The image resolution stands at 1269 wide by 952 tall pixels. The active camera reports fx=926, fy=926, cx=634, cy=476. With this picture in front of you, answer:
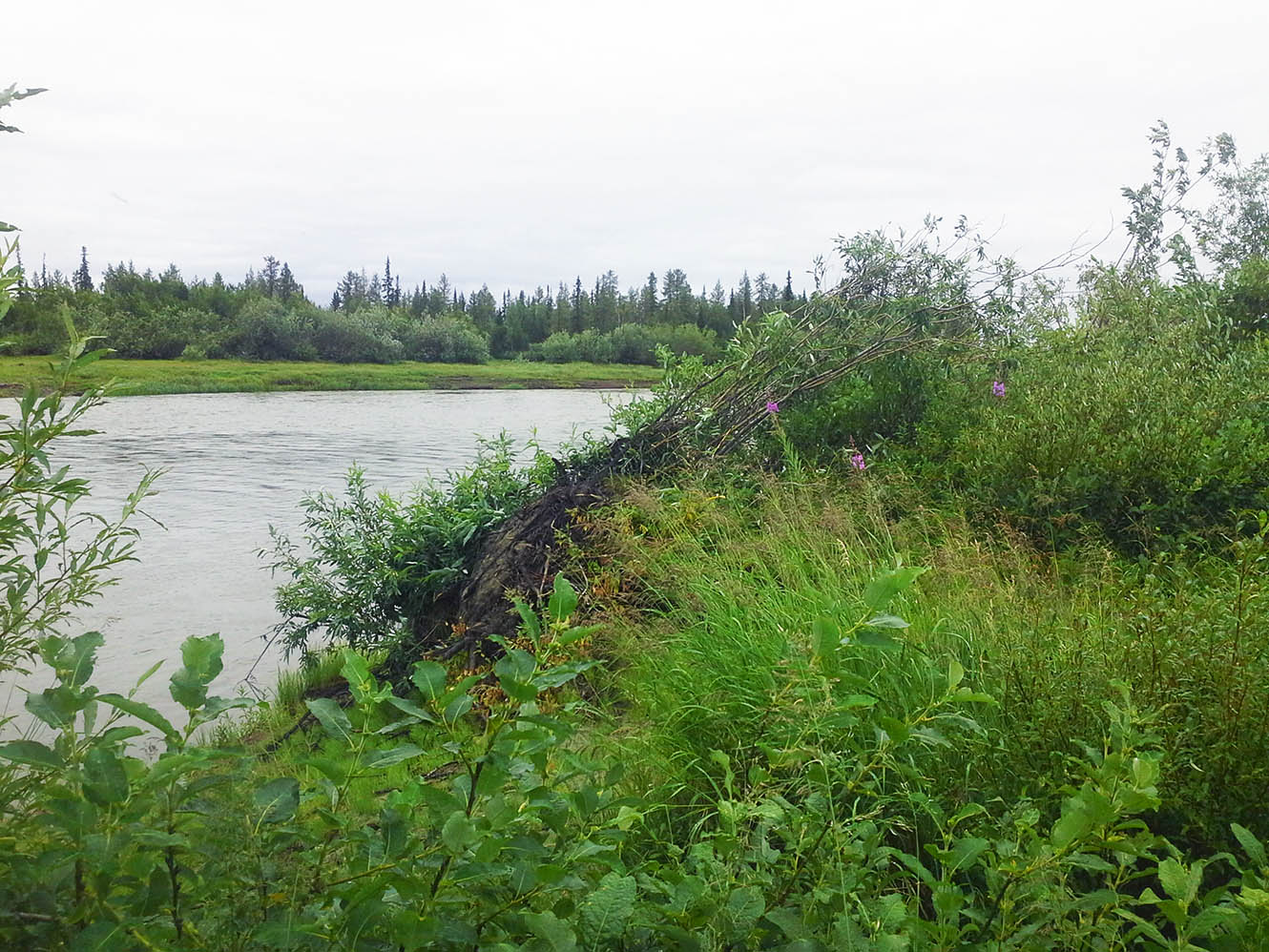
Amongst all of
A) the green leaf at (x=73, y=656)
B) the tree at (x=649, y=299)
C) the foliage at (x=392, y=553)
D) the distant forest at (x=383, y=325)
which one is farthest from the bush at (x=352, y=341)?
the green leaf at (x=73, y=656)

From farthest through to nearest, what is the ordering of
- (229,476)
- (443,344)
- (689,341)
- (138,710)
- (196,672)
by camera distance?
(443,344), (689,341), (229,476), (196,672), (138,710)

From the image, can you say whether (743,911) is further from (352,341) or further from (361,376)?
(352,341)

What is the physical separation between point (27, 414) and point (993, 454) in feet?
16.1

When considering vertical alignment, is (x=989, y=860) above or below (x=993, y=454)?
below

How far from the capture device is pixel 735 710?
310 cm

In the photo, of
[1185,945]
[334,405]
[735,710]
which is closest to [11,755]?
[1185,945]

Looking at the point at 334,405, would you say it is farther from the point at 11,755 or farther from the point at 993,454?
the point at 11,755

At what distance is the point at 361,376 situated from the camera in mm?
43375

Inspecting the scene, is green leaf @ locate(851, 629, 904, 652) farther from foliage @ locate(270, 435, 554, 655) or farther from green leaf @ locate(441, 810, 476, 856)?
foliage @ locate(270, 435, 554, 655)

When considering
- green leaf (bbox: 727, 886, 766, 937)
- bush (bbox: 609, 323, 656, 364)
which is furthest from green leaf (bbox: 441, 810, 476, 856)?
bush (bbox: 609, 323, 656, 364)

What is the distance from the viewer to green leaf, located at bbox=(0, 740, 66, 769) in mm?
1046

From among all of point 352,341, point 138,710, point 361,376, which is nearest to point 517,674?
point 138,710

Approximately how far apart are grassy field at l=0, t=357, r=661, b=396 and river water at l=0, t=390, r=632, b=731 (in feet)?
7.80

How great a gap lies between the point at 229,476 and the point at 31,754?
1543 centimetres
